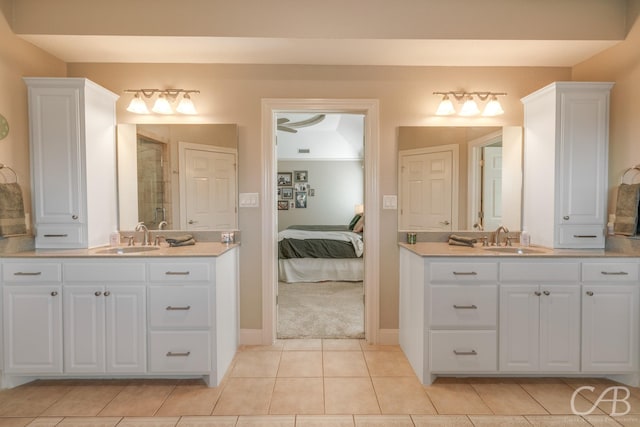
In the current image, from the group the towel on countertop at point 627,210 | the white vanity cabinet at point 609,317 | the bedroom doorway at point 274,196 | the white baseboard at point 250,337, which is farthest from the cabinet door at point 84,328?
the towel on countertop at point 627,210

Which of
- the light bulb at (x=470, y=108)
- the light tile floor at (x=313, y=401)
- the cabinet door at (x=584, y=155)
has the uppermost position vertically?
the light bulb at (x=470, y=108)

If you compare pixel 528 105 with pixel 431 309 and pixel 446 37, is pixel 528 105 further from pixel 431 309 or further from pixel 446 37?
pixel 431 309

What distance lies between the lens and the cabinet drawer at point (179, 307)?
2.31m

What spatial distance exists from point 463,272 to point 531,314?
0.53 meters

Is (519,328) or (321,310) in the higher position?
(519,328)

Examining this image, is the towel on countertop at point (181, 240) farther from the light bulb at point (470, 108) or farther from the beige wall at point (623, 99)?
the beige wall at point (623, 99)

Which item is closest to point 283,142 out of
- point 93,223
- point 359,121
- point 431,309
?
point 359,121

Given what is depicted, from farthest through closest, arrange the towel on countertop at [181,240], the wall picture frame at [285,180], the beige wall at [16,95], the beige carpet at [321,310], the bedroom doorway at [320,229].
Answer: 1. the wall picture frame at [285,180]
2. the bedroom doorway at [320,229]
3. the beige carpet at [321,310]
4. the towel on countertop at [181,240]
5. the beige wall at [16,95]

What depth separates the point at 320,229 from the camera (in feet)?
21.2

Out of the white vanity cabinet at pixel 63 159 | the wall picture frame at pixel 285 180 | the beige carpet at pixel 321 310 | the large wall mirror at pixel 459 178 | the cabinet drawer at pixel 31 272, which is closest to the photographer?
the cabinet drawer at pixel 31 272

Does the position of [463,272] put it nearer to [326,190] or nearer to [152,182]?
[152,182]

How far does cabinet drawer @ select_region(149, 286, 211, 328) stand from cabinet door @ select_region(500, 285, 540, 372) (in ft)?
6.52

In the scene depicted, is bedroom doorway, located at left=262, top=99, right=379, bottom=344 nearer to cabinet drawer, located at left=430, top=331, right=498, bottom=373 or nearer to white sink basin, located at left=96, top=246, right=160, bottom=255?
cabinet drawer, located at left=430, top=331, right=498, bottom=373

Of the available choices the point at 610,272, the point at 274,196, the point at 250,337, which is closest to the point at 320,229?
the point at 274,196
